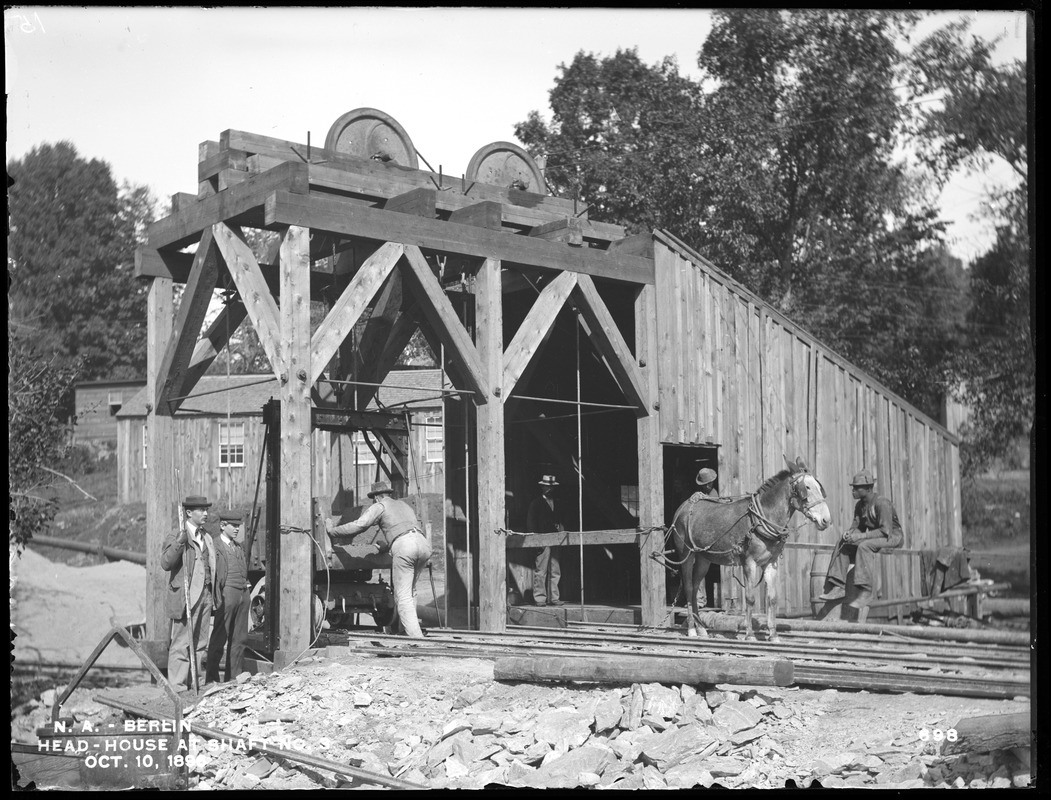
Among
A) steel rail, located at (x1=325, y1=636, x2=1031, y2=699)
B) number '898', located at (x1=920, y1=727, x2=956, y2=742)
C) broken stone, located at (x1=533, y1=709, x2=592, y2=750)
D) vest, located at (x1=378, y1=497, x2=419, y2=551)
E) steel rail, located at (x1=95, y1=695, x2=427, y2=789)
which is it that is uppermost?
vest, located at (x1=378, y1=497, x2=419, y2=551)

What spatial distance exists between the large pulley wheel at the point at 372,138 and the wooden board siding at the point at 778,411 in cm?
403

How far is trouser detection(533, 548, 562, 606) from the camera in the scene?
19500 millimetres

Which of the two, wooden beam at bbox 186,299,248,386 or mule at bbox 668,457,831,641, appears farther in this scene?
wooden beam at bbox 186,299,248,386

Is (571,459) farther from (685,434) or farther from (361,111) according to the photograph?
(361,111)

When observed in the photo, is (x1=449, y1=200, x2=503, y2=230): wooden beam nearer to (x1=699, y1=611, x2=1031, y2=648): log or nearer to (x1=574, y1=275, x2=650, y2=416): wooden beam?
(x1=574, y1=275, x2=650, y2=416): wooden beam

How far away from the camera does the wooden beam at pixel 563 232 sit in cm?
1623

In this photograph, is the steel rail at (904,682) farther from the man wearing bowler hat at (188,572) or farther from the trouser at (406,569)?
the man wearing bowler hat at (188,572)

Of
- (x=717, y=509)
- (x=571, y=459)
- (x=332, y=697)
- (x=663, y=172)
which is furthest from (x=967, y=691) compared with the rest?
(x=663, y=172)

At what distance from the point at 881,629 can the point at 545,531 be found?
7.81m

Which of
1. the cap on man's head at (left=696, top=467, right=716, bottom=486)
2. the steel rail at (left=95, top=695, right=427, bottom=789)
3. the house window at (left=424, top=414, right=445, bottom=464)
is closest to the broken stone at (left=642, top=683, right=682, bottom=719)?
the steel rail at (left=95, top=695, right=427, bottom=789)

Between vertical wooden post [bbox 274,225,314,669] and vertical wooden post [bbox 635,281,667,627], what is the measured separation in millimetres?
5793

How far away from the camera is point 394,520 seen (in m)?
14.1

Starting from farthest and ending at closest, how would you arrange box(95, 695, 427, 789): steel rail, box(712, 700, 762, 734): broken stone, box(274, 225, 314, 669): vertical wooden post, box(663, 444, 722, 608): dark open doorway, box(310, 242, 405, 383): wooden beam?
box(663, 444, 722, 608): dark open doorway → box(310, 242, 405, 383): wooden beam → box(274, 225, 314, 669): vertical wooden post → box(712, 700, 762, 734): broken stone → box(95, 695, 427, 789): steel rail

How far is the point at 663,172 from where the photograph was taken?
30203mm
